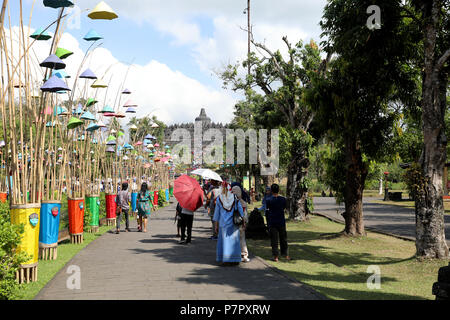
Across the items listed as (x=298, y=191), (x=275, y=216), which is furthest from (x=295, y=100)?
(x=275, y=216)

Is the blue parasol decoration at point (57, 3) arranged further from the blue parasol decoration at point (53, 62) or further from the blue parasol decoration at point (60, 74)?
the blue parasol decoration at point (60, 74)

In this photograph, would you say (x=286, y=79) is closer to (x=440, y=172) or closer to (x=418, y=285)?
(x=440, y=172)

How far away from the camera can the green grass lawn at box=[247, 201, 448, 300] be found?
6.91 metres

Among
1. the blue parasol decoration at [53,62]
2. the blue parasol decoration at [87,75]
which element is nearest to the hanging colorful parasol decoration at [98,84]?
the blue parasol decoration at [87,75]

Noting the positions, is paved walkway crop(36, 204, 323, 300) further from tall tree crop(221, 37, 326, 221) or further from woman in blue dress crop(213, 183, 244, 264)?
tall tree crop(221, 37, 326, 221)

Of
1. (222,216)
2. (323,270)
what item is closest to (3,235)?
(222,216)

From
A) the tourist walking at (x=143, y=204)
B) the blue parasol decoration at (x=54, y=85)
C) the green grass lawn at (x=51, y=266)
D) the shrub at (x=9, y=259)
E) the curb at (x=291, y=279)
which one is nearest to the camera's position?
the shrub at (x=9, y=259)

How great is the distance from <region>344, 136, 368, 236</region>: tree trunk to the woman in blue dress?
562 centimetres

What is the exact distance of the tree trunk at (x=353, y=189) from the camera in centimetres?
1334

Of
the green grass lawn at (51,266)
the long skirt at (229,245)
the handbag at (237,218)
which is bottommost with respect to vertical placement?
the green grass lawn at (51,266)

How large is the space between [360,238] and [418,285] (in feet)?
Answer: 18.8

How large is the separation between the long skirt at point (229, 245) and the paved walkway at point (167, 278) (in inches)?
10.1

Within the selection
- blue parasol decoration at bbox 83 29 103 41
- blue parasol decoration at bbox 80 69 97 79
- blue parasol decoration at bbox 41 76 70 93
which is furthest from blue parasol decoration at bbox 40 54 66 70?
blue parasol decoration at bbox 80 69 97 79

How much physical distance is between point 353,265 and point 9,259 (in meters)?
6.76
